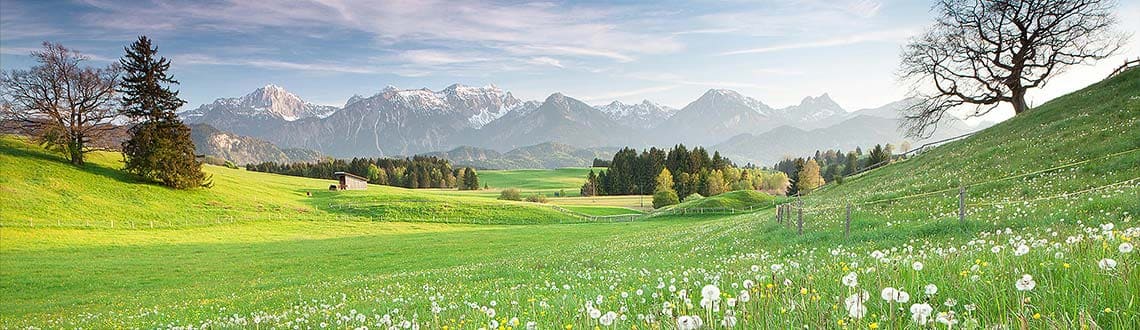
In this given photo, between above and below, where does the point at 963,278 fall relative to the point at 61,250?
above

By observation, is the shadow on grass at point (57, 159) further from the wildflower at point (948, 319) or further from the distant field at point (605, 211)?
the wildflower at point (948, 319)

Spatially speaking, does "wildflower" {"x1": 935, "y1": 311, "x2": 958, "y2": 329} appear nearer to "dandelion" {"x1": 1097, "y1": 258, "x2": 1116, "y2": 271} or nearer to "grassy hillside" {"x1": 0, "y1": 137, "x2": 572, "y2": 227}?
"dandelion" {"x1": 1097, "y1": 258, "x2": 1116, "y2": 271}

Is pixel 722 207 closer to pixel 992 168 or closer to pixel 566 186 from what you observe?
pixel 992 168

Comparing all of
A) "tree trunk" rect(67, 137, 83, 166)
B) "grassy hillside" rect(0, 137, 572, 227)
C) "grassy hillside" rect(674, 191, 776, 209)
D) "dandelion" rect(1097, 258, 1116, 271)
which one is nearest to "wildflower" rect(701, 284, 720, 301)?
"dandelion" rect(1097, 258, 1116, 271)

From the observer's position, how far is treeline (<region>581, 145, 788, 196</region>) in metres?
129

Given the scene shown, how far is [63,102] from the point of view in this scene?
66.6 m

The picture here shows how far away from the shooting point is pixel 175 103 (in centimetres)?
7075

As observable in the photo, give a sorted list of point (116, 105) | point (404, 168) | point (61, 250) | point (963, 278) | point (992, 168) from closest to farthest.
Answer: point (963, 278)
point (992, 168)
point (61, 250)
point (116, 105)
point (404, 168)

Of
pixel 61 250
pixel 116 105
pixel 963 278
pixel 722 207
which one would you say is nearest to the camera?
pixel 963 278

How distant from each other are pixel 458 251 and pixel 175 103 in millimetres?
57440

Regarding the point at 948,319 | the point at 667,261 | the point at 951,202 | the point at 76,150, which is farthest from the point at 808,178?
the point at 76,150

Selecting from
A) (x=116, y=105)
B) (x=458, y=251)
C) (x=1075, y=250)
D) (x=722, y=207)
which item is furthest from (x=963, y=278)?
(x=116, y=105)

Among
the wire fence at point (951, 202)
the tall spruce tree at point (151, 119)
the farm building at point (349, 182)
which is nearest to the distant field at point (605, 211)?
the farm building at point (349, 182)

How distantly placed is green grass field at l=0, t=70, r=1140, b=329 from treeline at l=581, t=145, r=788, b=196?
7787 cm
